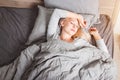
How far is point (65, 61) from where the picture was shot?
1.23m

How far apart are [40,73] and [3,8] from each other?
2.99ft

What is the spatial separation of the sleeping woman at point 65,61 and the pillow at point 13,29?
0.50 ft

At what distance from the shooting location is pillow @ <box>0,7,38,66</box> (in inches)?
57.7

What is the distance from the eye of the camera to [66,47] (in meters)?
1.32

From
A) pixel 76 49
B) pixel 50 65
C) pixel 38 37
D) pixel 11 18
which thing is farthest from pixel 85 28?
pixel 11 18

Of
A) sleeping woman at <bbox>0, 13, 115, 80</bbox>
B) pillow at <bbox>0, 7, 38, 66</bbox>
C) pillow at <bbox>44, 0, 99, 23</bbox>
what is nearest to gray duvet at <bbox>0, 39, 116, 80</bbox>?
sleeping woman at <bbox>0, 13, 115, 80</bbox>

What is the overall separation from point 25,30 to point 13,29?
100mm

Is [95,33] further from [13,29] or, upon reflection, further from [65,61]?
[13,29]

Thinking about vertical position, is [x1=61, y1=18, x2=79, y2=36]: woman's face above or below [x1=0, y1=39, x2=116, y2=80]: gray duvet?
above

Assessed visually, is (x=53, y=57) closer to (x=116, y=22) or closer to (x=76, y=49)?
(x=76, y=49)

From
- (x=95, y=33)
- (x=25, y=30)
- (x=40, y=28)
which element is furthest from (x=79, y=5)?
(x=25, y=30)

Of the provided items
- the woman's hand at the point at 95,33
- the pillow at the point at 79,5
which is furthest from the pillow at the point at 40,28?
the woman's hand at the point at 95,33

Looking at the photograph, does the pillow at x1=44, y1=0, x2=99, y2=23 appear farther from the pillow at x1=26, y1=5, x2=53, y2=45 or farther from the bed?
the pillow at x1=26, y1=5, x2=53, y2=45

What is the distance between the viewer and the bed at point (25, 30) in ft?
4.31
